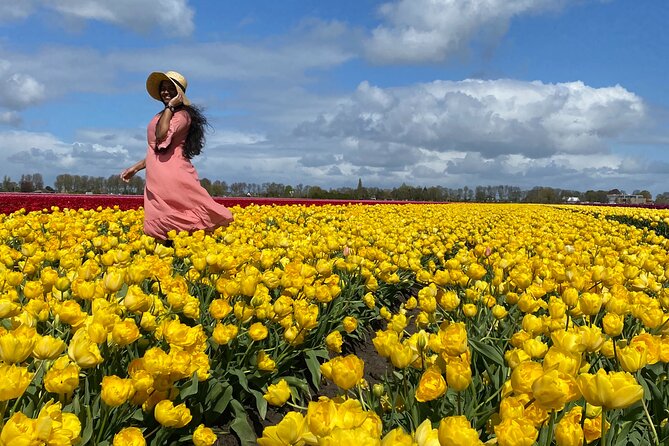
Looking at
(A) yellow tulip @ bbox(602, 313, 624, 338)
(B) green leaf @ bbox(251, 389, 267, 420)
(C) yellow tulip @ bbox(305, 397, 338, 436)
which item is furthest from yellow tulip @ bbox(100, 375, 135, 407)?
(A) yellow tulip @ bbox(602, 313, 624, 338)

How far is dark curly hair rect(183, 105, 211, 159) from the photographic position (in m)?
6.25

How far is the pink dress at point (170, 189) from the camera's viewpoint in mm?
6188

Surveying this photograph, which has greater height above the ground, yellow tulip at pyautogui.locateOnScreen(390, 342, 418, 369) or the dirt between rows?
yellow tulip at pyautogui.locateOnScreen(390, 342, 418, 369)

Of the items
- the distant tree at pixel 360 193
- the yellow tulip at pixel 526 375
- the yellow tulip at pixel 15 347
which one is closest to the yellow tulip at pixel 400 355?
the yellow tulip at pixel 526 375

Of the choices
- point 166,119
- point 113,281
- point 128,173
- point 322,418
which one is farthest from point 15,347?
point 128,173

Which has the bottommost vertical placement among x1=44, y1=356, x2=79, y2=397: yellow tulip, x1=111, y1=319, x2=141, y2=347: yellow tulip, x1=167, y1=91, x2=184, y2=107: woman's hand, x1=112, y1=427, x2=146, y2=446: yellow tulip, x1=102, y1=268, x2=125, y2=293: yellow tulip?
x1=112, y1=427, x2=146, y2=446: yellow tulip

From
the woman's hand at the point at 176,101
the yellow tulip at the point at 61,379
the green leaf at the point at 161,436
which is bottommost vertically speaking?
the green leaf at the point at 161,436

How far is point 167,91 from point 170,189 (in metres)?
1.05

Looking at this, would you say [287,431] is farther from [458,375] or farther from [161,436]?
[161,436]

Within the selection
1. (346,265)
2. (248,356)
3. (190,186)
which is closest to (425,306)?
(248,356)

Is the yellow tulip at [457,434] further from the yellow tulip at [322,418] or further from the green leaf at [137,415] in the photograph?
the green leaf at [137,415]

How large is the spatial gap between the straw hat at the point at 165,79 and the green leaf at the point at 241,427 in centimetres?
425

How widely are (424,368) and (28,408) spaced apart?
130 cm

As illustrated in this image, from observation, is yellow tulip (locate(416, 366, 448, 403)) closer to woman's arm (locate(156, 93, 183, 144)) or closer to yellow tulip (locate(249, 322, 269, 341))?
yellow tulip (locate(249, 322, 269, 341))
